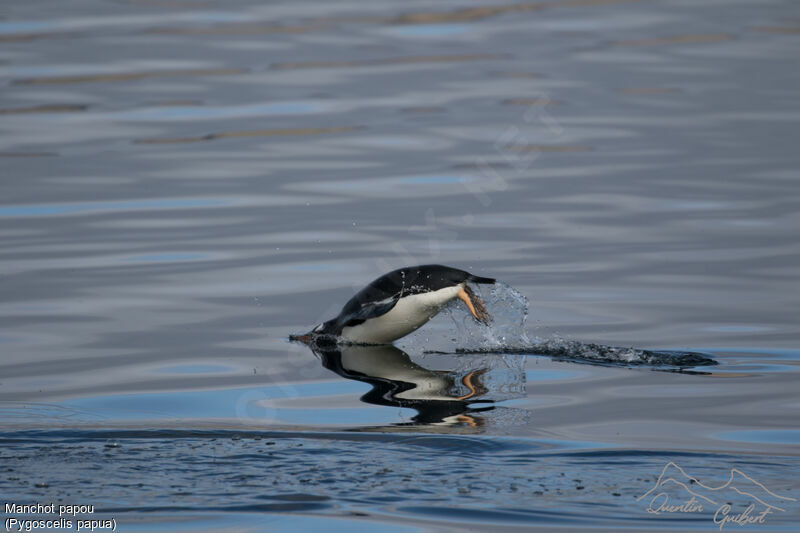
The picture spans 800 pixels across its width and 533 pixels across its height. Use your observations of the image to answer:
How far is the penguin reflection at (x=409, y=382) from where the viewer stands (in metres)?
8.78

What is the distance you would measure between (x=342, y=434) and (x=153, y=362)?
300 cm

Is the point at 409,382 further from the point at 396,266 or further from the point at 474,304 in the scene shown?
the point at 396,266

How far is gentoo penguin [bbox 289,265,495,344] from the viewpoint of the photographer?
10.6m

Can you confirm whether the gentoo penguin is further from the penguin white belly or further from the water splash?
the water splash

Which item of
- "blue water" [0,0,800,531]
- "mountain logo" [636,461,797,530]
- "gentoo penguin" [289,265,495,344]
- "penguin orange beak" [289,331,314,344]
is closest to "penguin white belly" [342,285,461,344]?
"gentoo penguin" [289,265,495,344]

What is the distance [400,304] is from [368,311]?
13.9 inches

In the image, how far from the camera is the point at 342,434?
802 centimetres

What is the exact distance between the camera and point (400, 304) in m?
10.7

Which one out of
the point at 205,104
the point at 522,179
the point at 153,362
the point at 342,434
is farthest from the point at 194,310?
the point at 205,104

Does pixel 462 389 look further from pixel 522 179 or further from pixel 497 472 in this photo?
pixel 522 179

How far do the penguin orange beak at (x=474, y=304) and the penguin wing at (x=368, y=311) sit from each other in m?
0.53

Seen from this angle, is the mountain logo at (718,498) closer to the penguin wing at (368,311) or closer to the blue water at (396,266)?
the blue water at (396,266)

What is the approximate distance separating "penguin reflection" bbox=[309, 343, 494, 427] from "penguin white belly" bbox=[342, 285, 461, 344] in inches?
3.7

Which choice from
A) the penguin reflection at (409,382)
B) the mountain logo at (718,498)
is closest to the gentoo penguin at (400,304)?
the penguin reflection at (409,382)
